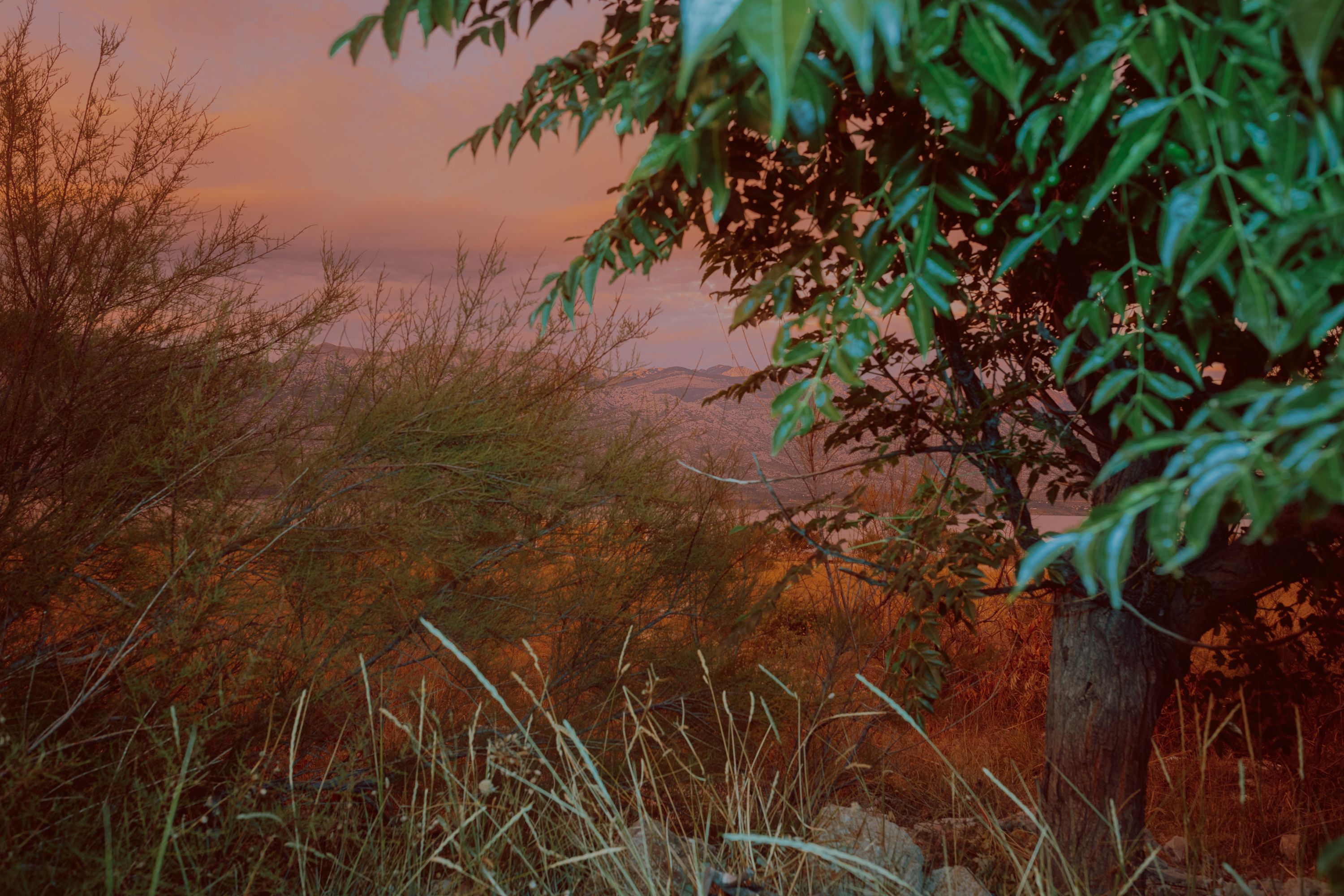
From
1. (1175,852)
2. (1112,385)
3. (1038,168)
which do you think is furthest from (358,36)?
(1175,852)

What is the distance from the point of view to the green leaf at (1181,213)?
2.57ft

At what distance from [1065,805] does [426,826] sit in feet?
7.28

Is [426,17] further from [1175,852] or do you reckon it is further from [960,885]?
[1175,852]

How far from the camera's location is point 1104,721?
263 centimetres

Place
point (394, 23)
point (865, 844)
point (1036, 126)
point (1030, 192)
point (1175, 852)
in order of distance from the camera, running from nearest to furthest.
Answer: point (1036, 126), point (394, 23), point (1030, 192), point (865, 844), point (1175, 852)

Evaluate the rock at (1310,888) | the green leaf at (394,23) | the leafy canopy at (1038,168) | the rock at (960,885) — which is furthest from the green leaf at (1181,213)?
the rock at (1310,888)

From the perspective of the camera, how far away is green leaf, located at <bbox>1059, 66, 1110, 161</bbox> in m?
0.80

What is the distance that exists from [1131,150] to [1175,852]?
12.8 feet

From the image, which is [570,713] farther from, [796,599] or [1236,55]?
[1236,55]

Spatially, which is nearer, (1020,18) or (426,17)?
(1020,18)

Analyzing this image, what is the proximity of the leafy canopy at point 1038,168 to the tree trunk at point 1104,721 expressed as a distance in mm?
1227

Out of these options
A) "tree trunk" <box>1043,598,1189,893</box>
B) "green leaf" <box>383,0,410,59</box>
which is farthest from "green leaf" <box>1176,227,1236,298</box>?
A: "tree trunk" <box>1043,598,1189,893</box>

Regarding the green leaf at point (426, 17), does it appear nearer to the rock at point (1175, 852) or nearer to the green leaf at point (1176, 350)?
the green leaf at point (1176, 350)

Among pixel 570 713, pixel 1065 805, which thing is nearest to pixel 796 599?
pixel 570 713
